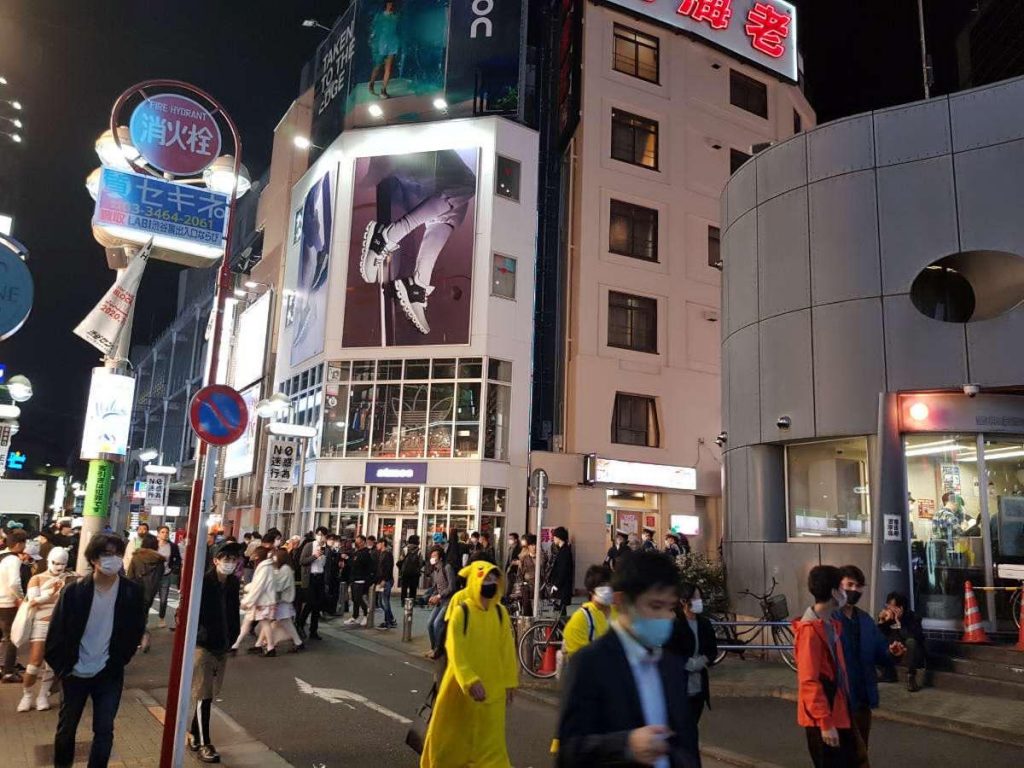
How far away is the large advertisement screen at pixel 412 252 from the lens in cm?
2822

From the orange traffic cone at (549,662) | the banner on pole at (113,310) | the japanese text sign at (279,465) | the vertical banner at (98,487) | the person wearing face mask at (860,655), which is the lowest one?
the orange traffic cone at (549,662)

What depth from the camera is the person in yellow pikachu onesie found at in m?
5.61

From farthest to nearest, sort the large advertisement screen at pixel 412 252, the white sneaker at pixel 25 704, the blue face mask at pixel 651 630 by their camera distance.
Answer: the large advertisement screen at pixel 412 252 → the white sneaker at pixel 25 704 → the blue face mask at pixel 651 630

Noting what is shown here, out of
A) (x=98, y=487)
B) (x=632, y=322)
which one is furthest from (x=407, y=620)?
(x=632, y=322)

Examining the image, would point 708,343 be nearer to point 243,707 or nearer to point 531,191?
point 531,191

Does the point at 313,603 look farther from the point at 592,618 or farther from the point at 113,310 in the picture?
the point at 592,618

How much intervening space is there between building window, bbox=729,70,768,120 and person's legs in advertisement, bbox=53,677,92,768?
3221 cm

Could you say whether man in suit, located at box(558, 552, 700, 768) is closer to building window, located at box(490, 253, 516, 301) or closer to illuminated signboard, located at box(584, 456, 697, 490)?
illuminated signboard, located at box(584, 456, 697, 490)

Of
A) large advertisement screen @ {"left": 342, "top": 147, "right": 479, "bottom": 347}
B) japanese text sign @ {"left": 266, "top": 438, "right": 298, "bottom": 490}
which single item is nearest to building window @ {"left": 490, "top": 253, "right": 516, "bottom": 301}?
large advertisement screen @ {"left": 342, "top": 147, "right": 479, "bottom": 347}

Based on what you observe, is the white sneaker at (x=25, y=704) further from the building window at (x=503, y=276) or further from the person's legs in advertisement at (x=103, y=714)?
the building window at (x=503, y=276)

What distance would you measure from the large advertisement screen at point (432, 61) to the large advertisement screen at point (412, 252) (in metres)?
2.11

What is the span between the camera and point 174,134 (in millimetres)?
9930

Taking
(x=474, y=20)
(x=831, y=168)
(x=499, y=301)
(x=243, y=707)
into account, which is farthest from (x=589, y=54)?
(x=243, y=707)

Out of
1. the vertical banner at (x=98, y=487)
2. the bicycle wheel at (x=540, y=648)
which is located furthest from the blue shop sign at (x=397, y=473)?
the vertical banner at (x=98, y=487)
